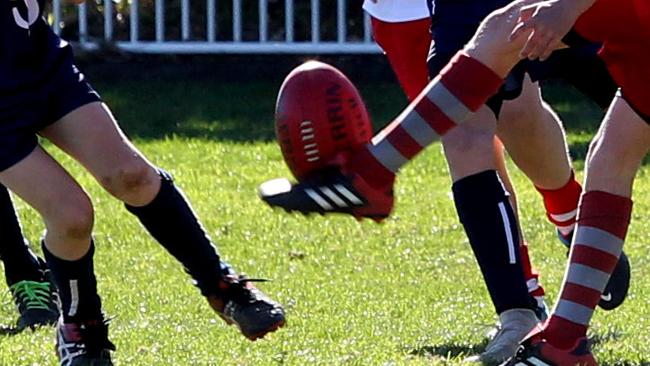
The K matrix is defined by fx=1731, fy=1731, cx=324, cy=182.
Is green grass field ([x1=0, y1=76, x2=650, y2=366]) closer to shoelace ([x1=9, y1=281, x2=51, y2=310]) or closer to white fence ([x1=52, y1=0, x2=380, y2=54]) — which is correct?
shoelace ([x1=9, y1=281, x2=51, y2=310])

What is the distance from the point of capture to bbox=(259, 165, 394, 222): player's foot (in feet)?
12.5

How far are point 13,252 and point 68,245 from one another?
1.17 meters

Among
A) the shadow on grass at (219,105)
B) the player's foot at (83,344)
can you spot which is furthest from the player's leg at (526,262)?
the shadow on grass at (219,105)

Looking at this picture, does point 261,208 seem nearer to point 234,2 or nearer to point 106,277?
point 106,277

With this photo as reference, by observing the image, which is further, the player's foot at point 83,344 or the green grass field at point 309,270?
the green grass field at point 309,270

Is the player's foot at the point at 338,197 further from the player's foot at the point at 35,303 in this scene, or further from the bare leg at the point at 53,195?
the player's foot at the point at 35,303

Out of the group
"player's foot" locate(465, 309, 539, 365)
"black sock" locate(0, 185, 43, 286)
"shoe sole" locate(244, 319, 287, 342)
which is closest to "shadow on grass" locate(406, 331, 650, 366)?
"player's foot" locate(465, 309, 539, 365)

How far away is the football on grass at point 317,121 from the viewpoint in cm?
390

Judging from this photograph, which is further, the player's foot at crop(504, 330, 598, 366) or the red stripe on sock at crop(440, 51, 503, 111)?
the player's foot at crop(504, 330, 598, 366)

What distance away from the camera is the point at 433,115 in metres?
3.88

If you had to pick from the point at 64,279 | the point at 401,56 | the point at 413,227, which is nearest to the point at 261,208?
the point at 413,227

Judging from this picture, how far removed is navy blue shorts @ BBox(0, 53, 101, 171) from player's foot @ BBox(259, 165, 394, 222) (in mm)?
876

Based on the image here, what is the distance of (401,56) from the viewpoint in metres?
5.16

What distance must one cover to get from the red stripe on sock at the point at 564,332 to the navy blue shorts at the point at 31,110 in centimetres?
134
